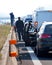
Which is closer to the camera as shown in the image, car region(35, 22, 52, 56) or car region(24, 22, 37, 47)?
car region(35, 22, 52, 56)

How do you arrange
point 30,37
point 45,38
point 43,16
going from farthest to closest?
point 43,16, point 30,37, point 45,38

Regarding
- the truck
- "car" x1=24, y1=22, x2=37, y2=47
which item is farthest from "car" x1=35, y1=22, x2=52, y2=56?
the truck

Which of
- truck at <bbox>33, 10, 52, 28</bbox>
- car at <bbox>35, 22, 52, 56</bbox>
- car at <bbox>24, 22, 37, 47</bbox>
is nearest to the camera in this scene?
car at <bbox>35, 22, 52, 56</bbox>

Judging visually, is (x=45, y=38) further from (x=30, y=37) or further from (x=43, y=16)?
(x=43, y=16)

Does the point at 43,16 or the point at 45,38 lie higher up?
the point at 45,38

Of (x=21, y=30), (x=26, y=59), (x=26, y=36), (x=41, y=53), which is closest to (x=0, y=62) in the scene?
(x=26, y=59)

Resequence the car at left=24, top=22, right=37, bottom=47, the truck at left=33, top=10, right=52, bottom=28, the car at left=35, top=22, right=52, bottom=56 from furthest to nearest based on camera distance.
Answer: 1. the truck at left=33, top=10, right=52, bottom=28
2. the car at left=24, top=22, right=37, bottom=47
3. the car at left=35, top=22, right=52, bottom=56

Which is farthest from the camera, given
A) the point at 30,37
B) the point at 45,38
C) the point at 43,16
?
the point at 43,16

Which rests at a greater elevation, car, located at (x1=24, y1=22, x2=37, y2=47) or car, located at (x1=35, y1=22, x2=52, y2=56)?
car, located at (x1=35, y1=22, x2=52, y2=56)

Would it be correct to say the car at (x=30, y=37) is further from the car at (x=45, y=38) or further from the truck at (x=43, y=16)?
the truck at (x=43, y=16)

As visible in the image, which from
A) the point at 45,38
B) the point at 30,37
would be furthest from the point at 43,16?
the point at 45,38

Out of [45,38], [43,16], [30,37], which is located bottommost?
[43,16]

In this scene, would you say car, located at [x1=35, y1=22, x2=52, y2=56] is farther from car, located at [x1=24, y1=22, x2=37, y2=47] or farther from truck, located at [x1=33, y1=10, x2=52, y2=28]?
truck, located at [x1=33, y1=10, x2=52, y2=28]

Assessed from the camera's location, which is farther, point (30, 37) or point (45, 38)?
point (30, 37)
